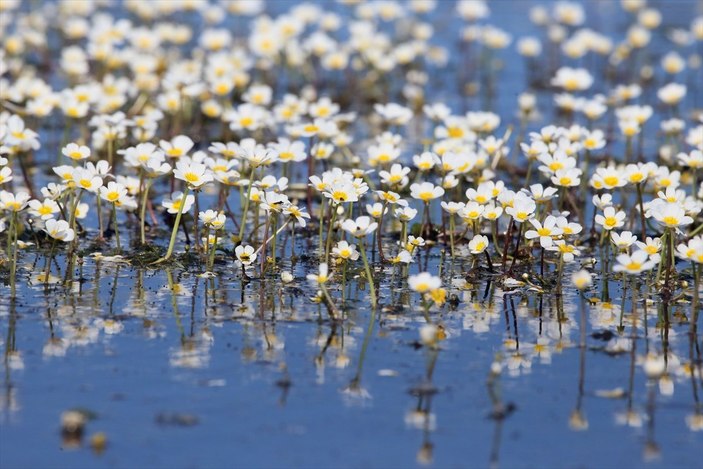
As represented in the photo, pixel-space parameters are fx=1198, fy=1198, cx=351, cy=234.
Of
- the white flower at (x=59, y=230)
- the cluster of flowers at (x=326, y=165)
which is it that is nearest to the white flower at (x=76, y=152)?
the cluster of flowers at (x=326, y=165)

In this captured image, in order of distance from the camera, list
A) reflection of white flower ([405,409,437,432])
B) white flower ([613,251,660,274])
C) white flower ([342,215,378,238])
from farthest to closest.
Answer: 1. white flower ([342,215,378,238])
2. white flower ([613,251,660,274])
3. reflection of white flower ([405,409,437,432])

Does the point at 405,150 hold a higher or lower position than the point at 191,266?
higher

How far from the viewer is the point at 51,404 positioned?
14.0ft

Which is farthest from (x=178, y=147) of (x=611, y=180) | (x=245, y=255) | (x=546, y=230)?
(x=611, y=180)

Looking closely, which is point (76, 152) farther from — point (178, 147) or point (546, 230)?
point (546, 230)

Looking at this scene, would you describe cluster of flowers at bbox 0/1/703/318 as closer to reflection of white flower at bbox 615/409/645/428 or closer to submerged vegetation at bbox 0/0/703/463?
submerged vegetation at bbox 0/0/703/463

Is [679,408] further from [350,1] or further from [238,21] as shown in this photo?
[238,21]

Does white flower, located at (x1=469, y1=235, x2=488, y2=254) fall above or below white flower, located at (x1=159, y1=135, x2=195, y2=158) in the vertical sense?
below

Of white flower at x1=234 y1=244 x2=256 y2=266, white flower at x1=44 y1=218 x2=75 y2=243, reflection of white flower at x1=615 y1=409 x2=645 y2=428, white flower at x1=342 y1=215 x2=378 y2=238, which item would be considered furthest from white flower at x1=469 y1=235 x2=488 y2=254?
white flower at x1=44 y1=218 x2=75 y2=243

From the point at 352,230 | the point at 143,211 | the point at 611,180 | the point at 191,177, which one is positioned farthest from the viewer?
the point at 143,211

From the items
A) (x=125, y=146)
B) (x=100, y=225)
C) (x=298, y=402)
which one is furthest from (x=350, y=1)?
(x=298, y=402)

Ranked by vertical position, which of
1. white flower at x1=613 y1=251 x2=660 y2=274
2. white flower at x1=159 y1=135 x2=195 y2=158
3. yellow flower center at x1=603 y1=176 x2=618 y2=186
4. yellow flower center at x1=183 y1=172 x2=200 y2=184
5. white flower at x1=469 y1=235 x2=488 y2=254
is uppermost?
white flower at x1=159 y1=135 x2=195 y2=158

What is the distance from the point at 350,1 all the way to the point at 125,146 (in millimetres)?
5174

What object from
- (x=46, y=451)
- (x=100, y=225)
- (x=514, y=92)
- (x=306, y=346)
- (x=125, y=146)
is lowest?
(x=46, y=451)
